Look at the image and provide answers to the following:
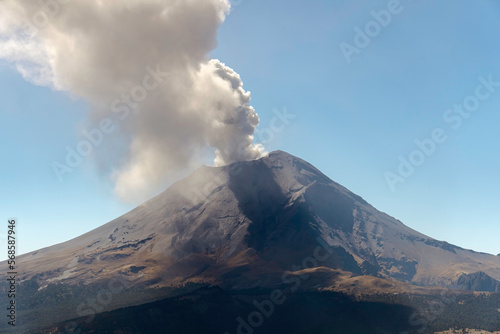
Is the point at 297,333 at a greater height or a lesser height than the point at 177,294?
lesser

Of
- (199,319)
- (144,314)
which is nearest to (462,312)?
(199,319)

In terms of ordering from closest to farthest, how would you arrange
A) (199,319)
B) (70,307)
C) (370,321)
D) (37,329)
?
(37,329)
(199,319)
(370,321)
(70,307)

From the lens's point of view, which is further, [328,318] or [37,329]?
[328,318]

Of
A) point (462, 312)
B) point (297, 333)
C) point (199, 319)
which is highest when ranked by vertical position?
point (199, 319)

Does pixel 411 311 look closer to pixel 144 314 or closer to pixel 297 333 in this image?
pixel 297 333

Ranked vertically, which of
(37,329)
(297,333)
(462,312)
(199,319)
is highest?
(37,329)

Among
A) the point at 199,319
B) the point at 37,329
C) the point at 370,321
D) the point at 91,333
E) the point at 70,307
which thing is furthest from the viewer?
the point at 70,307

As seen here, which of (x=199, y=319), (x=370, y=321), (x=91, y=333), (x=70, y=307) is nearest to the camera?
(x=91, y=333)

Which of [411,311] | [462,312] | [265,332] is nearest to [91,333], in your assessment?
[265,332]

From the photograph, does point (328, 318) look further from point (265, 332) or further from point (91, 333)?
point (91, 333)
